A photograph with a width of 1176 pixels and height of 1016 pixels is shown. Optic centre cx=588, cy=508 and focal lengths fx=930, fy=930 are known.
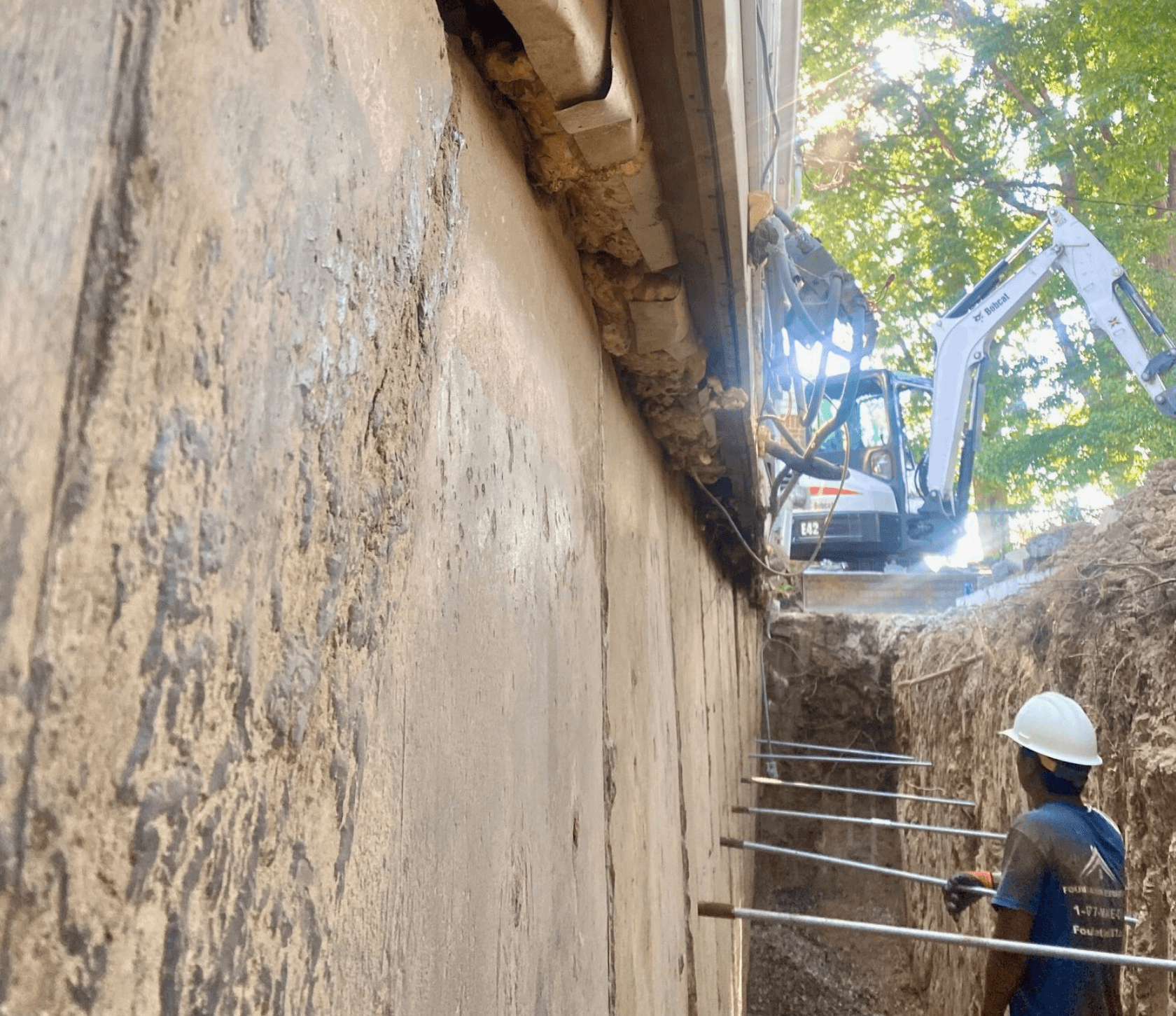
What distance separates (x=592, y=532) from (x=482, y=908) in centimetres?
96

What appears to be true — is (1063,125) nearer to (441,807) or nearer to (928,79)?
(928,79)

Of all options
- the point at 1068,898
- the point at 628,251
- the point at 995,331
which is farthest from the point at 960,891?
the point at 995,331

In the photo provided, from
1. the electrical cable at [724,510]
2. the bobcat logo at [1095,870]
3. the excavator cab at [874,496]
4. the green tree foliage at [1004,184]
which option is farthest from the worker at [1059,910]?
the green tree foliage at [1004,184]

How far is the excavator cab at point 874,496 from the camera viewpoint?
12.4 m

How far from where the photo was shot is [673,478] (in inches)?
146

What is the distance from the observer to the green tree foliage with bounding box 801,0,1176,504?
13102 millimetres

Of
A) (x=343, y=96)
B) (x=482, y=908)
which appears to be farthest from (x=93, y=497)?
(x=482, y=908)

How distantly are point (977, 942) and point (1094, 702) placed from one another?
64.1 inches

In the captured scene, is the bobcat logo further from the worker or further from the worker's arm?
the worker's arm

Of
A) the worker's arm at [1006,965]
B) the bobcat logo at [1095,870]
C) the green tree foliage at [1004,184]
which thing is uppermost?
the green tree foliage at [1004,184]

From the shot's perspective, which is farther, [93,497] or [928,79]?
[928,79]

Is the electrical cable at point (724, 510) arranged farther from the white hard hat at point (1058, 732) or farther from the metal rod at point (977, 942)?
the metal rod at point (977, 942)

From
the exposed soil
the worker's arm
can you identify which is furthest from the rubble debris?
the exposed soil

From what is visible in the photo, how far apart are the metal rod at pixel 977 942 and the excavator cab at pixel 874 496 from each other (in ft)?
31.2
